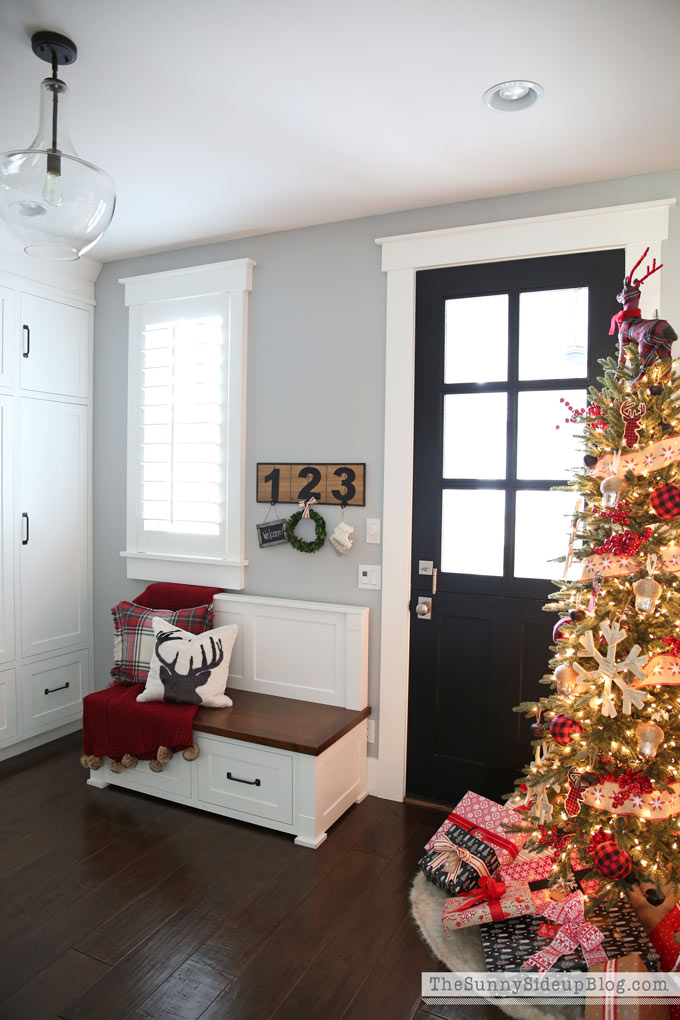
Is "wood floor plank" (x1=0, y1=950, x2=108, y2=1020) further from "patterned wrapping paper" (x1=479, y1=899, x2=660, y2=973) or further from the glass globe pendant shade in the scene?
the glass globe pendant shade

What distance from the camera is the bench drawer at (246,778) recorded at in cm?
271

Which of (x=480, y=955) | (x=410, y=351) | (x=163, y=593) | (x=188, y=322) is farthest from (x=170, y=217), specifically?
(x=480, y=955)

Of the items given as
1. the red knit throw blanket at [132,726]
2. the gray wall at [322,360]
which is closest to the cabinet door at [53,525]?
the red knit throw blanket at [132,726]

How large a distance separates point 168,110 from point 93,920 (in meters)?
2.71

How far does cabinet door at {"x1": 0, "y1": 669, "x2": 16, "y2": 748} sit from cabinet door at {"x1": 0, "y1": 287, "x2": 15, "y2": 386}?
1.50 metres

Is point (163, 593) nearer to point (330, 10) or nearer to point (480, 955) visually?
point (480, 955)

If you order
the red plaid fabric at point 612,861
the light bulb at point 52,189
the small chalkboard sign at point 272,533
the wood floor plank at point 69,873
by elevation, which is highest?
the light bulb at point 52,189

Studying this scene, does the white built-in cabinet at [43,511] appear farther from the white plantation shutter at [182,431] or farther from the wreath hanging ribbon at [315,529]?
the wreath hanging ribbon at [315,529]

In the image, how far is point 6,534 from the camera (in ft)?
11.2

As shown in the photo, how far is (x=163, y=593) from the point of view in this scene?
3.54 m

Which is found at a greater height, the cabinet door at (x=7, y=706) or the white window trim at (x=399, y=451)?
the white window trim at (x=399, y=451)

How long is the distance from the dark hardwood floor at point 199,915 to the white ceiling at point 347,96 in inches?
106

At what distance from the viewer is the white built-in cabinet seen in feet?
11.2

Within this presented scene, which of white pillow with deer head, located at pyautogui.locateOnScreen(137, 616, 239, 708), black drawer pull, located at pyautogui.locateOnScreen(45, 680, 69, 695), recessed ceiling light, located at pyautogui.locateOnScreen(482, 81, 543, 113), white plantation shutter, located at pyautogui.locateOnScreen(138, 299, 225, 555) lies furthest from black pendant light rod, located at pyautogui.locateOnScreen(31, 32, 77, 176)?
black drawer pull, located at pyautogui.locateOnScreen(45, 680, 69, 695)
